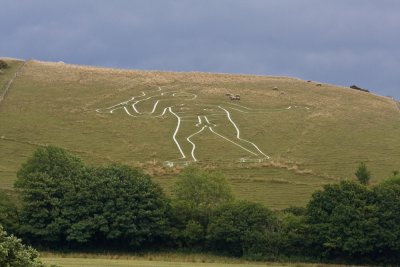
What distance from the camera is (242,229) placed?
2323 inches

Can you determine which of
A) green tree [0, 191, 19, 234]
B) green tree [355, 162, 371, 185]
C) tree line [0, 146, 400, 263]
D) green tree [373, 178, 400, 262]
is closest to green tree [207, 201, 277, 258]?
tree line [0, 146, 400, 263]

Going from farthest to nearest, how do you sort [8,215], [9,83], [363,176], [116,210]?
[9,83] < [363,176] < [116,210] < [8,215]

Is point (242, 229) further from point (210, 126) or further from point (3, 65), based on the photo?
point (3, 65)

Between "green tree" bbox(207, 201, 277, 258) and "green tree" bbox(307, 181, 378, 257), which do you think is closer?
"green tree" bbox(307, 181, 378, 257)

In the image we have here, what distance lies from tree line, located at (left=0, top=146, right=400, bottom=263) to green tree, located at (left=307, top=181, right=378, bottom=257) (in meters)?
0.08

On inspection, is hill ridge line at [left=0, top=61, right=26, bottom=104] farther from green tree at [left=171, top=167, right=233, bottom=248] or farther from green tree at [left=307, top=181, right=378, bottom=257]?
green tree at [left=307, top=181, right=378, bottom=257]

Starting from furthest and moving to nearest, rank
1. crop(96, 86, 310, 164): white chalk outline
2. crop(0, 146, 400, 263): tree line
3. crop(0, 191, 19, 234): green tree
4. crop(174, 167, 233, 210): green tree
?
1. crop(96, 86, 310, 164): white chalk outline
2. crop(174, 167, 233, 210): green tree
3. crop(0, 191, 19, 234): green tree
4. crop(0, 146, 400, 263): tree line

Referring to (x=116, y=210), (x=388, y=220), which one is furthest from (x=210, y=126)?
(x=388, y=220)

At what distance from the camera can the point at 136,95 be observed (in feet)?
400

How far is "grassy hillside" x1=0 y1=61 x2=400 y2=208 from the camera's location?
282ft

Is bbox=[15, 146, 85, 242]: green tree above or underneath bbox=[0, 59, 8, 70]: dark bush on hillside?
underneath

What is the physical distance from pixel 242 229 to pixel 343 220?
317 inches

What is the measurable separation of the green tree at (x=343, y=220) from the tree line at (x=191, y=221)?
0.25 feet

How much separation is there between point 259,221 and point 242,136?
40.2 meters
